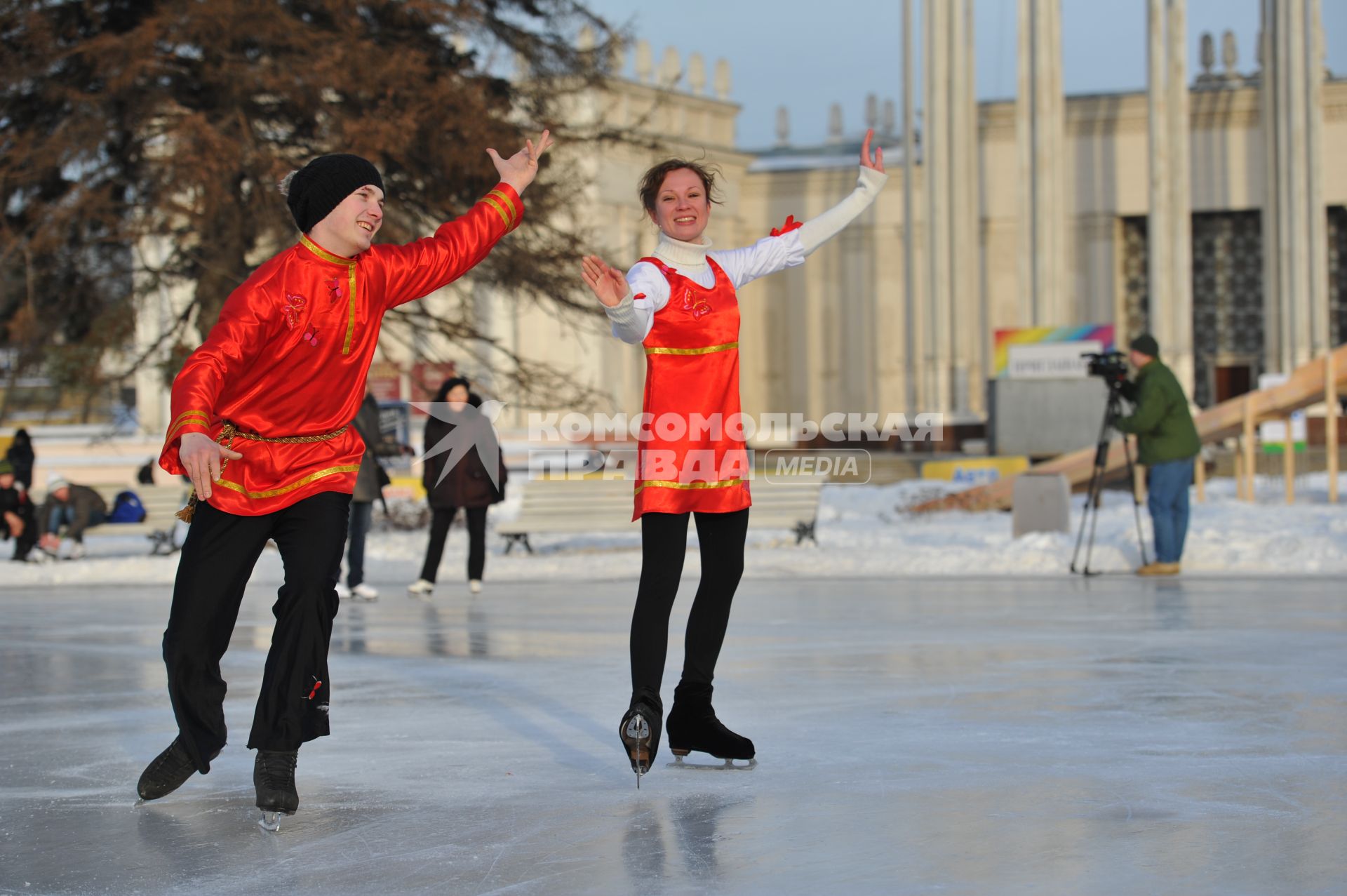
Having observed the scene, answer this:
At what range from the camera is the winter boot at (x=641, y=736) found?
4.78m

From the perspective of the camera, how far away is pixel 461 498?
43.4 ft

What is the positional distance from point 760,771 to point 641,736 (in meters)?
0.52

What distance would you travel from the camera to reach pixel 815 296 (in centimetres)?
5191

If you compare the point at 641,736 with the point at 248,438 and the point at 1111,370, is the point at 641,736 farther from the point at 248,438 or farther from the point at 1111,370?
the point at 1111,370

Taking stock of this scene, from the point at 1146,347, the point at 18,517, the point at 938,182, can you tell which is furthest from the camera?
the point at 938,182

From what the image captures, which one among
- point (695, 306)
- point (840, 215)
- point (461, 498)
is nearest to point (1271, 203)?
point (461, 498)

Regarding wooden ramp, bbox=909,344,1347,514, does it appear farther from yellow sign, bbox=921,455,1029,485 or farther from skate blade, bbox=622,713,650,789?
skate blade, bbox=622,713,650,789

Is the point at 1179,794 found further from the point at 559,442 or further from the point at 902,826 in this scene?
the point at 559,442

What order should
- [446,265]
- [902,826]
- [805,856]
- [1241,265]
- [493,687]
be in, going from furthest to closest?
[1241,265], [493,687], [446,265], [902,826], [805,856]

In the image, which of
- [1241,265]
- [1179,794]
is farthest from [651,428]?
[1241,265]

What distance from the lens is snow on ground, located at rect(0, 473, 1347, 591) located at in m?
14.0

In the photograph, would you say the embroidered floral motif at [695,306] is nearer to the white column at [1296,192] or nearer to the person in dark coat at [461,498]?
the person in dark coat at [461,498]

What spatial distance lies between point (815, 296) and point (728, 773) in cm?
4732

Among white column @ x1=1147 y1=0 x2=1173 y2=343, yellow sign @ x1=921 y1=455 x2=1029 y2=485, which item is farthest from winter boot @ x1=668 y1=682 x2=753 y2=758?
white column @ x1=1147 y1=0 x2=1173 y2=343
